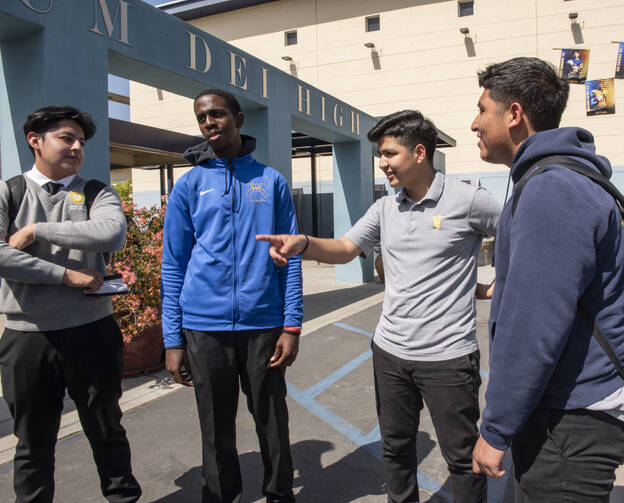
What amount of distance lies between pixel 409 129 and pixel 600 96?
17.3 m

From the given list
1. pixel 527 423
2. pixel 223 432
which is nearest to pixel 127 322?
pixel 223 432

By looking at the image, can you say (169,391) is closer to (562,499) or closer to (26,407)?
(26,407)

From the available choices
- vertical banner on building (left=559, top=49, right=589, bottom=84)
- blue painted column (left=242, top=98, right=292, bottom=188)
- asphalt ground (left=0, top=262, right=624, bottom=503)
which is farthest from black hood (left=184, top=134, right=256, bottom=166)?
vertical banner on building (left=559, top=49, right=589, bottom=84)

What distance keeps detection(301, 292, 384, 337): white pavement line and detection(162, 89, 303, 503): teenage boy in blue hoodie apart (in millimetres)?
4033

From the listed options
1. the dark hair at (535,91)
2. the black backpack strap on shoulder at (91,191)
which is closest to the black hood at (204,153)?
the black backpack strap on shoulder at (91,191)

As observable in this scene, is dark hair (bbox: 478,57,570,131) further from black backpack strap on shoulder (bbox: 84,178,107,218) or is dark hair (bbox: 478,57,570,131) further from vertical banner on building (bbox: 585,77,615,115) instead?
vertical banner on building (bbox: 585,77,615,115)

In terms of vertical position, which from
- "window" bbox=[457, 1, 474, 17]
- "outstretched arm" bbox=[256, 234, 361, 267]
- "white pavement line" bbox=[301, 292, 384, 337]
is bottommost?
"white pavement line" bbox=[301, 292, 384, 337]

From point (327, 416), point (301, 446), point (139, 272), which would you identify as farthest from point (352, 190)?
point (301, 446)

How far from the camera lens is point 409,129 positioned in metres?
2.21

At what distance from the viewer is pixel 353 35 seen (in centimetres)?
1984

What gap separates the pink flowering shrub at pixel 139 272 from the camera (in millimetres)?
4480

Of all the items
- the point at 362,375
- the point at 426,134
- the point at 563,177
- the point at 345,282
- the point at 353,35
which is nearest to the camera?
the point at 563,177

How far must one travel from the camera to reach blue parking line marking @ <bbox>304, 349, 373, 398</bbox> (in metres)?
4.38

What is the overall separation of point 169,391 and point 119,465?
2.05 metres
